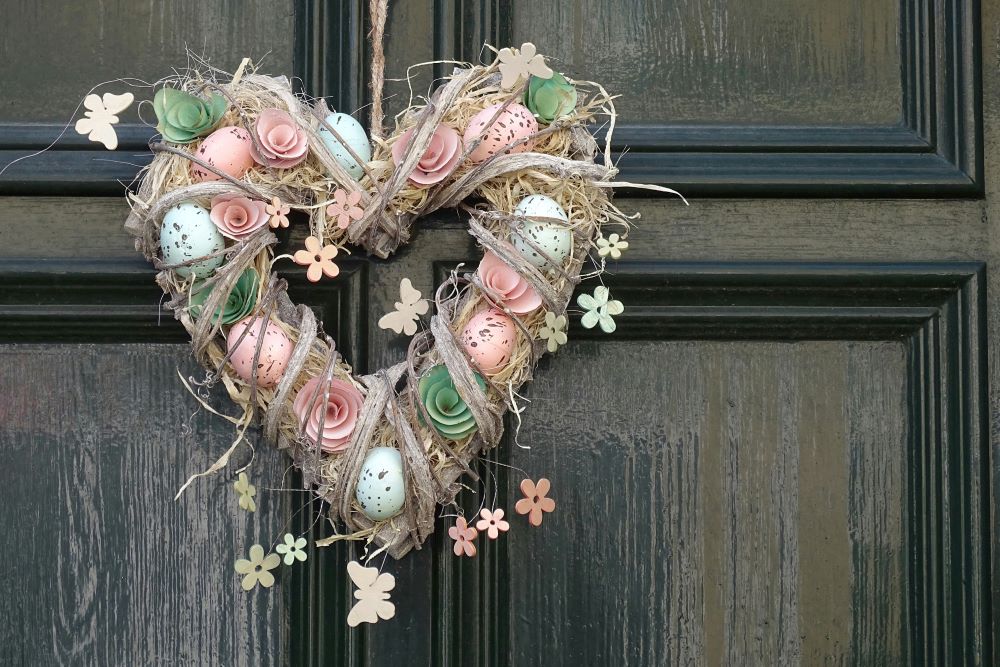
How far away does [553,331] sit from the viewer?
32.0 inches

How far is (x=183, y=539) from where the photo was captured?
2.86ft

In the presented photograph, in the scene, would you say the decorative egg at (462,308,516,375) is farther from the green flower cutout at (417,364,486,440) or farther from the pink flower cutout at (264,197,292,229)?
the pink flower cutout at (264,197,292,229)

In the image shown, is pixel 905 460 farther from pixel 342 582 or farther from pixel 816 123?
pixel 342 582

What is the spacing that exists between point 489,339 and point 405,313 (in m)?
0.07

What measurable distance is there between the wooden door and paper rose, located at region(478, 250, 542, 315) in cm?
9

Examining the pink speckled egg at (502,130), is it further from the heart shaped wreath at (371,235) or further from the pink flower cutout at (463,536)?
the pink flower cutout at (463,536)

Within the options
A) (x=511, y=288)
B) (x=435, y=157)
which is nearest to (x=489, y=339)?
(x=511, y=288)

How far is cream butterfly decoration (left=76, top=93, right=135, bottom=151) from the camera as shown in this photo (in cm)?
78

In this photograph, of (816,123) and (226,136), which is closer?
(226,136)

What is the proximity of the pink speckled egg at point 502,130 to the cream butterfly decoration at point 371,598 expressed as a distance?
35 cm

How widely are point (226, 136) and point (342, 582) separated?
0.39 metres

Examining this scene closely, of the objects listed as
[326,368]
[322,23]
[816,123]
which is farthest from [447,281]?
[816,123]

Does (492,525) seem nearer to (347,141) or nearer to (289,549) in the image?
(289,549)

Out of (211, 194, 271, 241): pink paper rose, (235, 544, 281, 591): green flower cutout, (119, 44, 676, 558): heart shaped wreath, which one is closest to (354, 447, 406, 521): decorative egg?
(119, 44, 676, 558): heart shaped wreath
